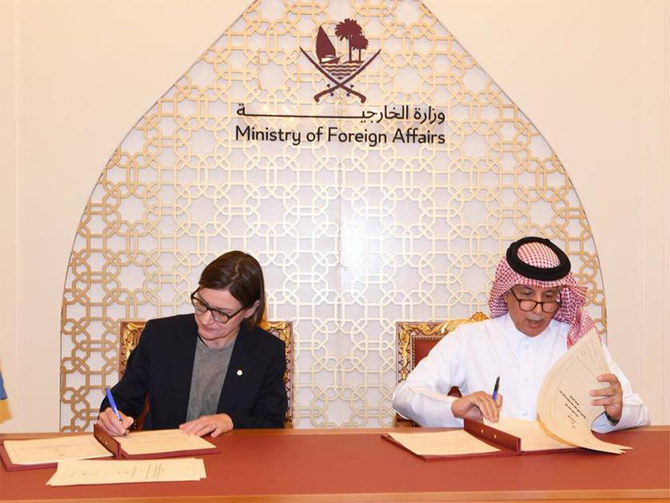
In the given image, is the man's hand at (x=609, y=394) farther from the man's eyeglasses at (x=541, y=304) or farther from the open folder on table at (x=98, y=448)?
the open folder on table at (x=98, y=448)

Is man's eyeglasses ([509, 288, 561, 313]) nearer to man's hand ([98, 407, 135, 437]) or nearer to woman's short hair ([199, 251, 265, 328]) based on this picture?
woman's short hair ([199, 251, 265, 328])

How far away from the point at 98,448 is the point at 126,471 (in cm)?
33

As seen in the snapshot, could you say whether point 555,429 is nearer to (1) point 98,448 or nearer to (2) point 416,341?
(1) point 98,448

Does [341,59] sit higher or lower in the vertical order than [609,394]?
higher

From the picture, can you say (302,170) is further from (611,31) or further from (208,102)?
(611,31)

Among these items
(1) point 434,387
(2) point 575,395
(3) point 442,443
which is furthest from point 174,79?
(2) point 575,395

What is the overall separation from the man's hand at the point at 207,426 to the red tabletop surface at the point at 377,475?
94mm

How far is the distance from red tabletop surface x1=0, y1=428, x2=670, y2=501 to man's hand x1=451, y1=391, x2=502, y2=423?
37cm

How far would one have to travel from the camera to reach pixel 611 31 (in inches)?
213

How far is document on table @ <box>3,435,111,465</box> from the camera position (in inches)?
96.9

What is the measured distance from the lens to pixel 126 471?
233cm

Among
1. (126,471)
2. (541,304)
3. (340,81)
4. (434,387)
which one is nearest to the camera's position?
(126,471)

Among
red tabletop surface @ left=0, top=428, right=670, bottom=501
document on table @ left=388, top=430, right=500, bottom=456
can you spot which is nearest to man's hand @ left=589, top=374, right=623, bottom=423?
red tabletop surface @ left=0, top=428, right=670, bottom=501

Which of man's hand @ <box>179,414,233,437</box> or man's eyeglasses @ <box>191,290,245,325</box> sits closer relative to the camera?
man's hand @ <box>179,414,233,437</box>
